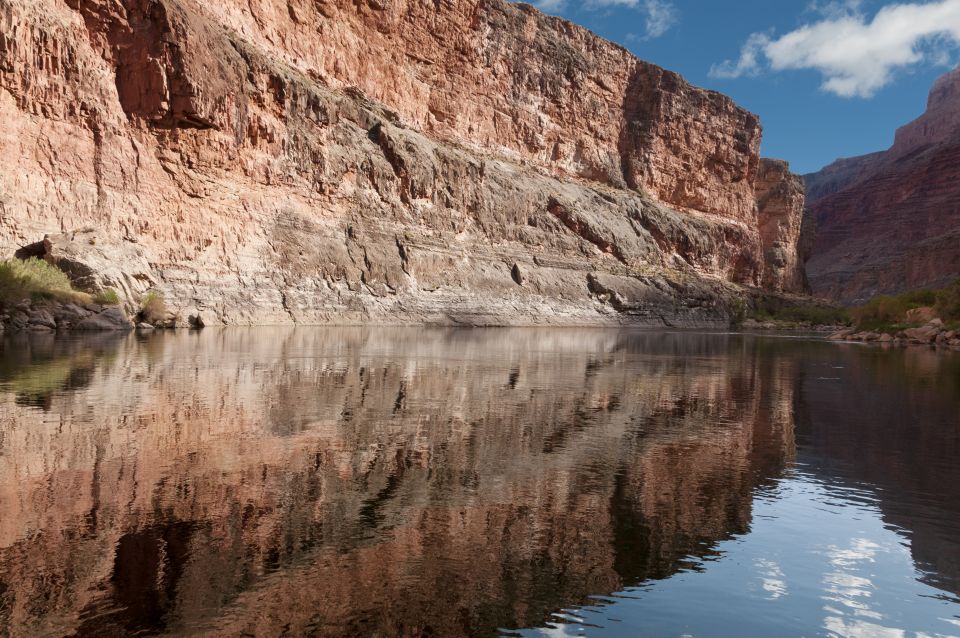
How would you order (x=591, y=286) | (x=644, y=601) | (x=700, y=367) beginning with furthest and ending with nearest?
(x=591, y=286) < (x=700, y=367) < (x=644, y=601)

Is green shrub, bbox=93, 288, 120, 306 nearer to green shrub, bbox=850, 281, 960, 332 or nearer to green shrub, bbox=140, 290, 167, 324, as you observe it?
green shrub, bbox=140, 290, 167, 324

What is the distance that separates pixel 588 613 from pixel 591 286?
69.6m

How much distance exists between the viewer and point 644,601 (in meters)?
4.02

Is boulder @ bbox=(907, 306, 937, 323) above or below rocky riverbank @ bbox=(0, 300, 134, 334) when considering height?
above

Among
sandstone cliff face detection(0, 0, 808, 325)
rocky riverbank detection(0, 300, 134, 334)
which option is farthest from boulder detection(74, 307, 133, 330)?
sandstone cliff face detection(0, 0, 808, 325)

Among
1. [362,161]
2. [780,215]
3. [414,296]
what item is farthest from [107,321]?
[780,215]

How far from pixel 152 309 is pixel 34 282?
5876 mm

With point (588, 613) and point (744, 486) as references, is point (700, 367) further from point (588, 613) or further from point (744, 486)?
point (588, 613)

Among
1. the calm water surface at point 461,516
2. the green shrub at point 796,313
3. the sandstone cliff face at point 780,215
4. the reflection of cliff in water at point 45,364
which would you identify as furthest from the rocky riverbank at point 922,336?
the sandstone cliff face at point 780,215

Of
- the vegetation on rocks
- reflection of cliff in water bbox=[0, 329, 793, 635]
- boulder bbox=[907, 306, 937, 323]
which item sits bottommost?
reflection of cliff in water bbox=[0, 329, 793, 635]

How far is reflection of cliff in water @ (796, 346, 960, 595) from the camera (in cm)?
545

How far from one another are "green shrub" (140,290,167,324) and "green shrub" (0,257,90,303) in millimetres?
3111

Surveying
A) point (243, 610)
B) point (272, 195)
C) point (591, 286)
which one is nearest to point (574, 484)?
point (243, 610)

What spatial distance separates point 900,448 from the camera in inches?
354
